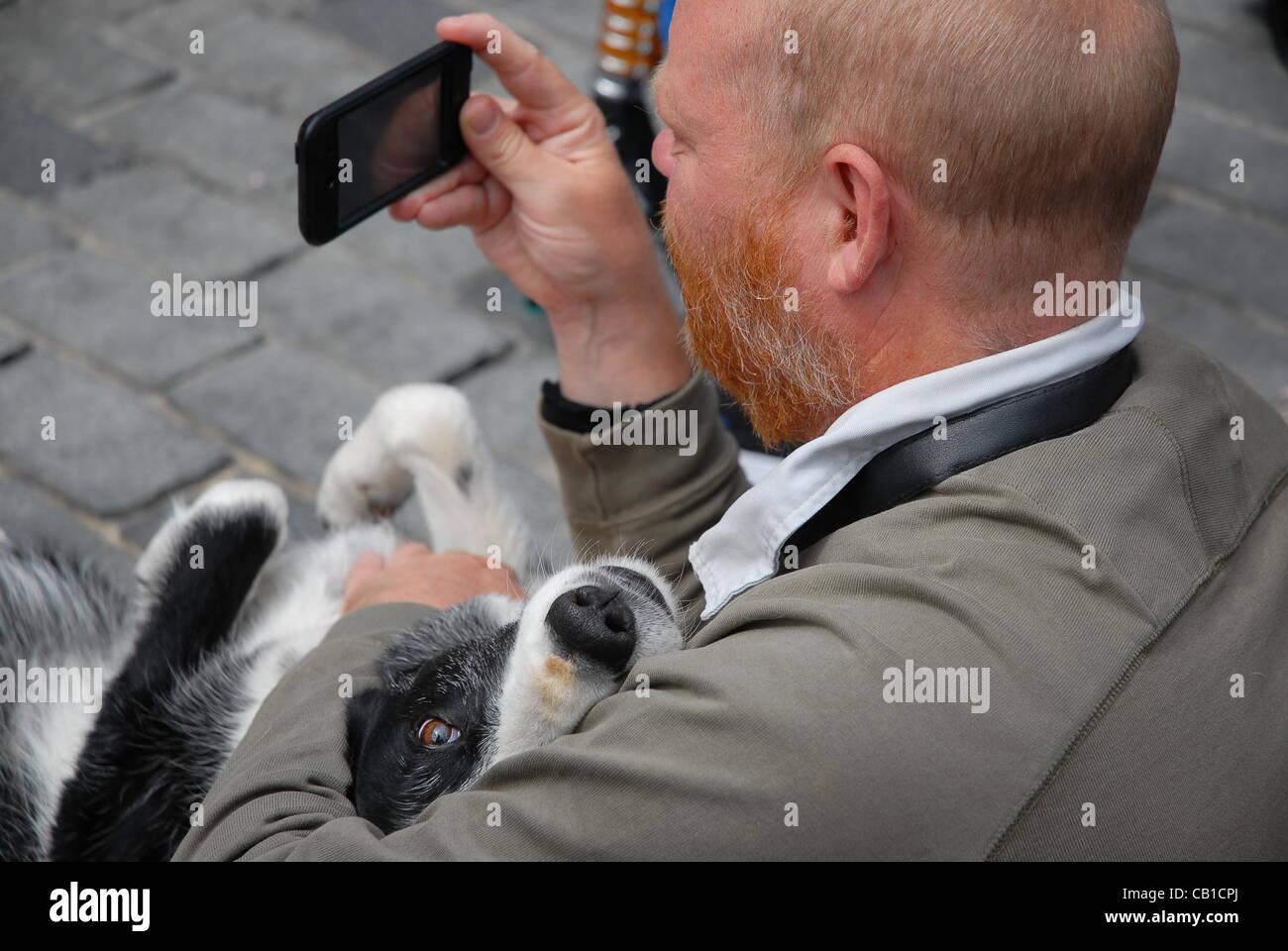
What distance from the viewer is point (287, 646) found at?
8.77 feet

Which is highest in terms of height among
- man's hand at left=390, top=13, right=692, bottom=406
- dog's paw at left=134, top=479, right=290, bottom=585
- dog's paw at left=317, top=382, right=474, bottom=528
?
man's hand at left=390, top=13, right=692, bottom=406

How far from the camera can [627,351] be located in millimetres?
2553

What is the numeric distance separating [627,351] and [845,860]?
1.41 m

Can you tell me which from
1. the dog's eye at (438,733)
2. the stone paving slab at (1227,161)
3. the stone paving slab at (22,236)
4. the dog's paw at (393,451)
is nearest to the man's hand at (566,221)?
the dog's paw at (393,451)

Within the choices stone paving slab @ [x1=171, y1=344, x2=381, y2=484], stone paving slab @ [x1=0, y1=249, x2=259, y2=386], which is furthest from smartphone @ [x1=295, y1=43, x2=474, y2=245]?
stone paving slab @ [x1=0, y1=249, x2=259, y2=386]

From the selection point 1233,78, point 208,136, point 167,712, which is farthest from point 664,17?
point 1233,78

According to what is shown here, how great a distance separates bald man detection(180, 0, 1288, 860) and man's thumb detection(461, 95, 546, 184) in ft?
1.70

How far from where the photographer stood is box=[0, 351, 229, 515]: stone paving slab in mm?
3332

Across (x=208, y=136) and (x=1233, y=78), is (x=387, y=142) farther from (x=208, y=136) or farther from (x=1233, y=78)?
(x=1233, y=78)

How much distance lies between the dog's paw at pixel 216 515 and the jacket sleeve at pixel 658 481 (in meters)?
0.64

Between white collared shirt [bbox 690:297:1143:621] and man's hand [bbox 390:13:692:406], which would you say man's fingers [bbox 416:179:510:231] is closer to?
man's hand [bbox 390:13:692:406]

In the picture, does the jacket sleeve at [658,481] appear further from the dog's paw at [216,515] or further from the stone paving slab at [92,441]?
the stone paving slab at [92,441]

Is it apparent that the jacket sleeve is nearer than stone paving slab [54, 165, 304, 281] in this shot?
Yes
